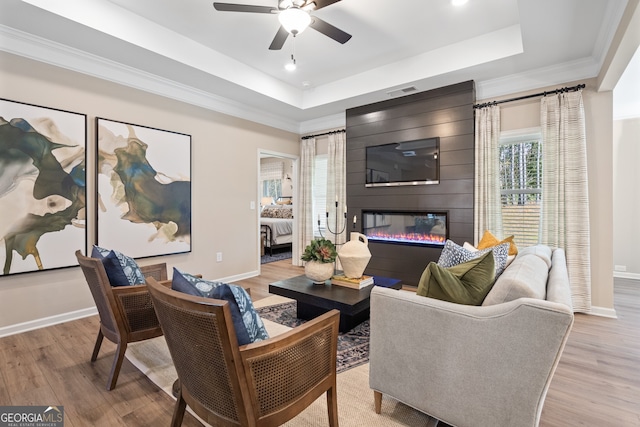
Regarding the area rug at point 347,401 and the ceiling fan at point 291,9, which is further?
the ceiling fan at point 291,9

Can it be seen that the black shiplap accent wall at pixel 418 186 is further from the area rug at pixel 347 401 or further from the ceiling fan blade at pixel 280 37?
the area rug at pixel 347 401

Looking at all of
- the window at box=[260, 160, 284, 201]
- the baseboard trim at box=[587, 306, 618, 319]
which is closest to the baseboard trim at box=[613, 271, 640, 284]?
the baseboard trim at box=[587, 306, 618, 319]

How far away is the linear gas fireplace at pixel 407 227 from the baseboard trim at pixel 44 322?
11.9 ft

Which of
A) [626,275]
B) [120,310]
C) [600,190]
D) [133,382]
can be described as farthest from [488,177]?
[133,382]

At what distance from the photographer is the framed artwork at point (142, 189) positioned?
328 cm

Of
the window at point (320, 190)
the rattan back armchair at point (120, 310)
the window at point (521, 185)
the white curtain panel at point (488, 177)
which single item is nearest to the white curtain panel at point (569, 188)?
the window at point (521, 185)

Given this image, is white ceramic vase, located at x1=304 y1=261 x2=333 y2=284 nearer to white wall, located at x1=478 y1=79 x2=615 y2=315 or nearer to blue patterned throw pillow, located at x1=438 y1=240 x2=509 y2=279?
blue patterned throw pillow, located at x1=438 y1=240 x2=509 y2=279

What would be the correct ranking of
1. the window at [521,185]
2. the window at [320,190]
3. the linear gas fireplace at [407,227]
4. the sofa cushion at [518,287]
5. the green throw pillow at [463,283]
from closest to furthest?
1. the sofa cushion at [518,287]
2. the green throw pillow at [463,283]
3. the window at [521,185]
4. the linear gas fireplace at [407,227]
5. the window at [320,190]

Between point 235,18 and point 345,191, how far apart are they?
292cm

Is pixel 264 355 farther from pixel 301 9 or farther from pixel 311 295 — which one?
pixel 301 9

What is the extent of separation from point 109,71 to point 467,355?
13.7 feet

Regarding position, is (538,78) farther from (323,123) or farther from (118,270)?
(118,270)

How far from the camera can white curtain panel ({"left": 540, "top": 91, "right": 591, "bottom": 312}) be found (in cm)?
323

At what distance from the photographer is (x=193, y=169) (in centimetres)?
410
